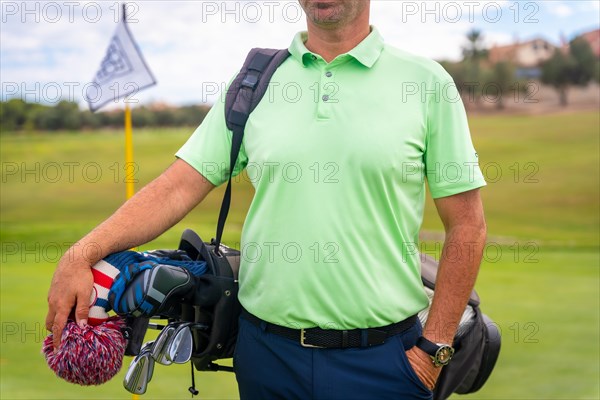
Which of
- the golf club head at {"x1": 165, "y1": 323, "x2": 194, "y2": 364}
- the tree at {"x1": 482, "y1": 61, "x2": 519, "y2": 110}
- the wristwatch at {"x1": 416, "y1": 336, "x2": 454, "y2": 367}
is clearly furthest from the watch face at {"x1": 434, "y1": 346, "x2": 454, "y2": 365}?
the tree at {"x1": 482, "y1": 61, "x2": 519, "y2": 110}

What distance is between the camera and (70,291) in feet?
6.19

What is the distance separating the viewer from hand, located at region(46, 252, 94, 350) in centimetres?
189

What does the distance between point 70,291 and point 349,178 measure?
0.68 m

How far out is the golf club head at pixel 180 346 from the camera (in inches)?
80.0

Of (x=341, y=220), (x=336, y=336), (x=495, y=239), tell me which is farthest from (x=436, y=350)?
Result: (x=495, y=239)

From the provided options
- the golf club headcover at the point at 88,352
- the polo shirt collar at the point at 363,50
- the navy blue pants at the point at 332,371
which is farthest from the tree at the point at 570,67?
the golf club headcover at the point at 88,352

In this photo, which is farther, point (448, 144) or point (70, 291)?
point (448, 144)

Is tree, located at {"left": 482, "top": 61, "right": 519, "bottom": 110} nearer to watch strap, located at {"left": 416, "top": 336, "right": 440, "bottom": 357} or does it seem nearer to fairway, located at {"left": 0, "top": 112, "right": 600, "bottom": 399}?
fairway, located at {"left": 0, "top": 112, "right": 600, "bottom": 399}

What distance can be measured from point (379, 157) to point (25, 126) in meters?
24.0

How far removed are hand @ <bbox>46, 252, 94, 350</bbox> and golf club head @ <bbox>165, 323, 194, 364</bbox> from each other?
231mm

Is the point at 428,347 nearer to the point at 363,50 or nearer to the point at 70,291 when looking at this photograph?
the point at 363,50

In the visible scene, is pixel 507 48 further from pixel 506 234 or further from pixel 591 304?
pixel 591 304

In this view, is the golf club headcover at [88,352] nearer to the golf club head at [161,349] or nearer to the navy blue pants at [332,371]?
the golf club head at [161,349]

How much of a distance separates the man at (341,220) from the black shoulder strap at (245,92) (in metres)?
0.03
